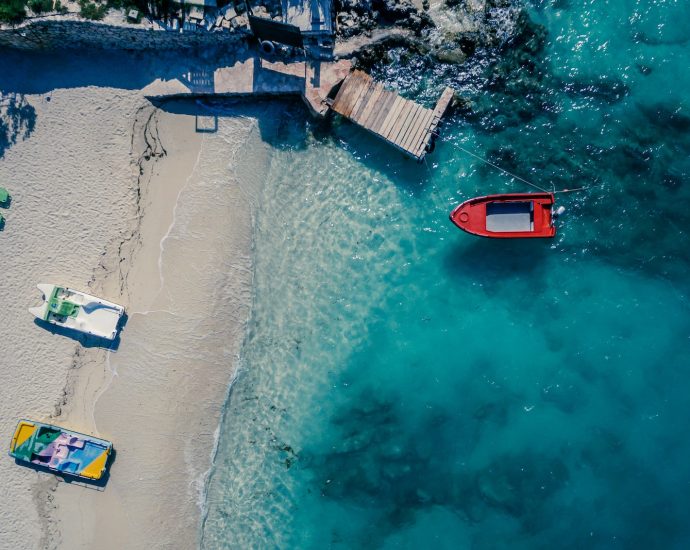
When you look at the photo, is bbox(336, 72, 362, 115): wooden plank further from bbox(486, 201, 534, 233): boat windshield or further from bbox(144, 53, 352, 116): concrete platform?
bbox(486, 201, 534, 233): boat windshield

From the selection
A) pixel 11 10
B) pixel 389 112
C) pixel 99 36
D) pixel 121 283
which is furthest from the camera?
pixel 121 283

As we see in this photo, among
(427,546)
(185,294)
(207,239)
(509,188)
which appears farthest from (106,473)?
(509,188)

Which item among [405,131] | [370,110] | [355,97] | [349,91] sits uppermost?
[349,91]

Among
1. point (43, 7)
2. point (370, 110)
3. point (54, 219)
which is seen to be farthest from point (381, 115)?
point (54, 219)

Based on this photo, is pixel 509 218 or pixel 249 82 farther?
pixel 249 82

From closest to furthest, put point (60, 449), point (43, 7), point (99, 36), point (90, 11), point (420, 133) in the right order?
point (43, 7) → point (90, 11) → point (99, 36) → point (60, 449) → point (420, 133)

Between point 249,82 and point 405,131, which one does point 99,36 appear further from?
point 405,131

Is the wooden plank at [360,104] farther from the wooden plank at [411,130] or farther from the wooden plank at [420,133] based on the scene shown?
the wooden plank at [420,133]

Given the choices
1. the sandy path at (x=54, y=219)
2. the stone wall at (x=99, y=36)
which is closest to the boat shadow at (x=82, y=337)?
the sandy path at (x=54, y=219)
